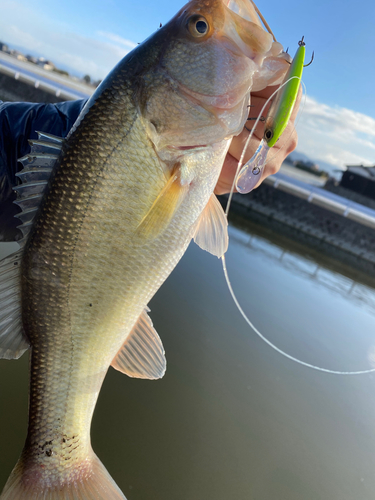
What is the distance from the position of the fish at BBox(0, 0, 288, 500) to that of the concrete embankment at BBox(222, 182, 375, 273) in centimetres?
992

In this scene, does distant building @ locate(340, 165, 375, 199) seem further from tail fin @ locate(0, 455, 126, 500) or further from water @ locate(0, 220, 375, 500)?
tail fin @ locate(0, 455, 126, 500)

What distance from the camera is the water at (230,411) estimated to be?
1891mm

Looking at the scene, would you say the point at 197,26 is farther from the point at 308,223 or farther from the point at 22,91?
the point at 22,91

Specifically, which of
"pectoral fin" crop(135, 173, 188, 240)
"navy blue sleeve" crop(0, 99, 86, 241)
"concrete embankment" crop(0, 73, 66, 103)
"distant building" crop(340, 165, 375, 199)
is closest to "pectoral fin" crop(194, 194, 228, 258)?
"pectoral fin" crop(135, 173, 188, 240)

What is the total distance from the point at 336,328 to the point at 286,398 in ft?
6.85

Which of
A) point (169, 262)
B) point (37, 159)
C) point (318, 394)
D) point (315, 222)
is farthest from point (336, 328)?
point (315, 222)

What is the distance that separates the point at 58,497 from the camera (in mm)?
1048

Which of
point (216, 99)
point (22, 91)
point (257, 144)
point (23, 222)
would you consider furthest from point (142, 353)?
point (22, 91)

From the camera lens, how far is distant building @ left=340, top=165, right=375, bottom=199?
20.2 metres

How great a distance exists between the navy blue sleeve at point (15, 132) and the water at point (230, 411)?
1049mm

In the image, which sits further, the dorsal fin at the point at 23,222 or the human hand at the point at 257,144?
the human hand at the point at 257,144

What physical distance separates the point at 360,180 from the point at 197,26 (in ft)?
75.5

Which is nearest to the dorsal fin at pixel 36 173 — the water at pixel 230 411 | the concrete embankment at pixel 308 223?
the water at pixel 230 411

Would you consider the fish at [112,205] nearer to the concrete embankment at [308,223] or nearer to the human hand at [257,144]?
the human hand at [257,144]
